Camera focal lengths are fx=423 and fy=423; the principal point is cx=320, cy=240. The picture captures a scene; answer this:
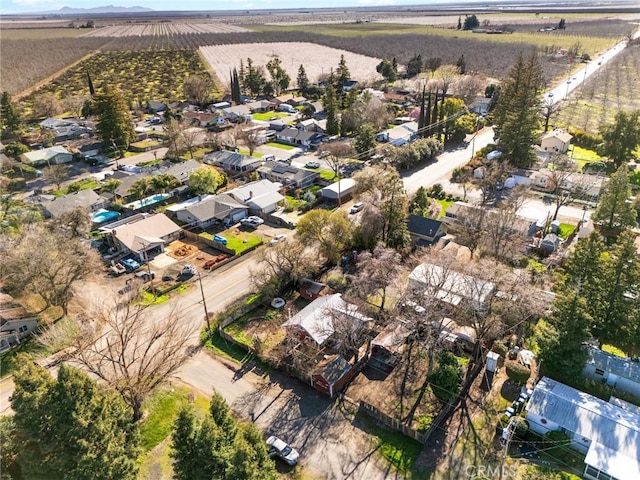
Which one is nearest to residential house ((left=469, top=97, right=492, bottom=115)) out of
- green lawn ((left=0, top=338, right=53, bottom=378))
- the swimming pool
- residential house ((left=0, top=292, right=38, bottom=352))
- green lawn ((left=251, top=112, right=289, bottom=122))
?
green lawn ((left=251, top=112, right=289, bottom=122))

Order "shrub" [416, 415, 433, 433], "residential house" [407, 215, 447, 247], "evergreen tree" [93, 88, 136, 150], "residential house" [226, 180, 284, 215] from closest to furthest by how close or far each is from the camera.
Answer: "shrub" [416, 415, 433, 433], "residential house" [407, 215, 447, 247], "residential house" [226, 180, 284, 215], "evergreen tree" [93, 88, 136, 150]

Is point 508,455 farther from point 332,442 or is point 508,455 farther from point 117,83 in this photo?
point 117,83

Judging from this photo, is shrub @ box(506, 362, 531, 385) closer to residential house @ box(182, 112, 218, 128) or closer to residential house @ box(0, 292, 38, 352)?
residential house @ box(0, 292, 38, 352)

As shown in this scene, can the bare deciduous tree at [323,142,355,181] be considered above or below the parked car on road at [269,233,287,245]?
above

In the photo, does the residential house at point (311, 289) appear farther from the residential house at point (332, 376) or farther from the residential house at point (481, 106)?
the residential house at point (481, 106)

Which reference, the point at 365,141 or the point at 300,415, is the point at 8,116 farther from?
the point at 300,415

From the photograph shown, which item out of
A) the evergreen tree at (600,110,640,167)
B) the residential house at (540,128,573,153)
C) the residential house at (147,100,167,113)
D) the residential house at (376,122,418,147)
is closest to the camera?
the evergreen tree at (600,110,640,167)

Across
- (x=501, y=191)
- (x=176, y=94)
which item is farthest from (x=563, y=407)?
(x=176, y=94)
